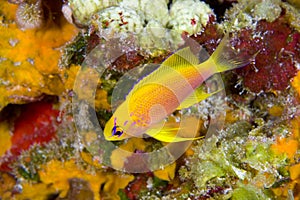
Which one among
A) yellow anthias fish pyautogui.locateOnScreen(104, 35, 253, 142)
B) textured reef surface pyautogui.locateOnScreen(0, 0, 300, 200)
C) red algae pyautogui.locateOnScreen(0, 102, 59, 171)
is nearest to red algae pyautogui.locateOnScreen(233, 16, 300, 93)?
textured reef surface pyautogui.locateOnScreen(0, 0, 300, 200)

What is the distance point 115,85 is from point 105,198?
5.01 feet

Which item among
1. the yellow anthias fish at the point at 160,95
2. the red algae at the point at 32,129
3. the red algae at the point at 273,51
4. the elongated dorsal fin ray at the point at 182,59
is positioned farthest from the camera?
the red algae at the point at 32,129

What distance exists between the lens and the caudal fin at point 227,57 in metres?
2.83

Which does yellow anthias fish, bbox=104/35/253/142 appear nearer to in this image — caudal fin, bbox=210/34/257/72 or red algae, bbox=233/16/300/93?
caudal fin, bbox=210/34/257/72

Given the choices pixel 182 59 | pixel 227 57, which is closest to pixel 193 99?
pixel 182 59

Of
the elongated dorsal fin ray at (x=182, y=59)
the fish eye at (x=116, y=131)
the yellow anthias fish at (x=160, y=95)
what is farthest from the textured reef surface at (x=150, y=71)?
the fish eye at (x=116, y=131)

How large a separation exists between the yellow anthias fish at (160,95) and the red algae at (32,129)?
5.51 feet

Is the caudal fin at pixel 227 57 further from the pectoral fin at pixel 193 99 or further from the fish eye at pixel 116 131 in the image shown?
the fish eye at pixel 116 131

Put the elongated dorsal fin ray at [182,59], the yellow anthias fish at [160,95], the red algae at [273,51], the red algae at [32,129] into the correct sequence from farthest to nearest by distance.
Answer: the red algae at [32,129] → the red algae at [273,51] → the elongated dorsal fin ray at [182,59] → the yellow anthias fish at [160,95]

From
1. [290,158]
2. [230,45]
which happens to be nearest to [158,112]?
[230,45]

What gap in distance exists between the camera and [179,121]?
3420 mm

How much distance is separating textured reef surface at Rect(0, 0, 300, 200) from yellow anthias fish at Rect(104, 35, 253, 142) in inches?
9.0

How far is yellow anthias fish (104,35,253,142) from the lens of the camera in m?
2.66

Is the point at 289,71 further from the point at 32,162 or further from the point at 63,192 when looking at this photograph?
the point at 32,162
